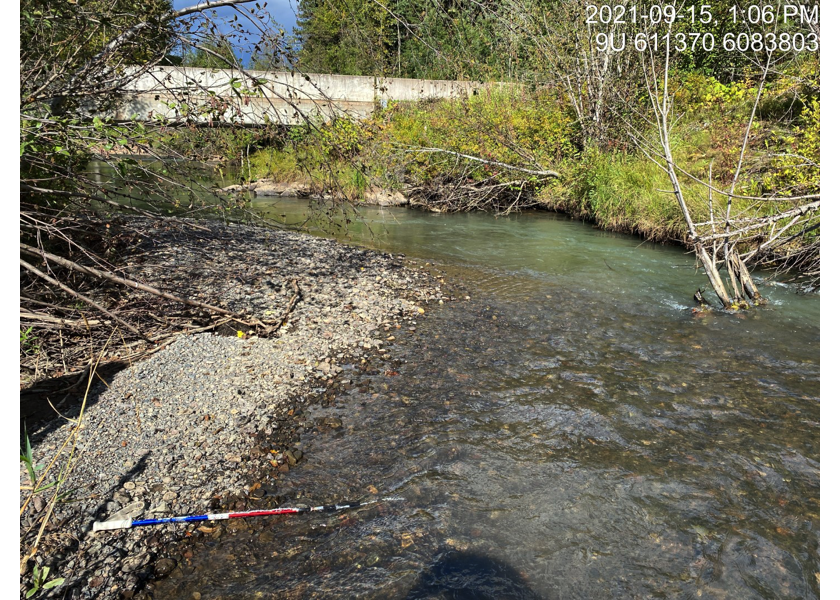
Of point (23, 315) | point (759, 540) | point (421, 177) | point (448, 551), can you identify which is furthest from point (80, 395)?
point (421, 177)

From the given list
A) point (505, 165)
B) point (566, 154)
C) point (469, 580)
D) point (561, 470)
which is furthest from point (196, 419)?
point (566, 154)

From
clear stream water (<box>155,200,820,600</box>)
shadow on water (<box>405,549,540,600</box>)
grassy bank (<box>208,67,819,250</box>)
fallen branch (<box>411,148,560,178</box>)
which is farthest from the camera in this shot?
fallen branch (<box>411,148,560,178</box>)

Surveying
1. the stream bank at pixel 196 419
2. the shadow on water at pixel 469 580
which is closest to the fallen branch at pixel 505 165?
the stream bank at pixel 196 419

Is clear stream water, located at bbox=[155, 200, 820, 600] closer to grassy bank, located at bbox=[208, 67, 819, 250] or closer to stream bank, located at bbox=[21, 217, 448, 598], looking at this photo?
stream bank, located at bbox=[21, 217, 448, 598]

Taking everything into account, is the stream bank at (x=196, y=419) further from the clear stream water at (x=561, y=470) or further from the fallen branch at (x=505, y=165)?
the fallen branch at (x=505, y=165)

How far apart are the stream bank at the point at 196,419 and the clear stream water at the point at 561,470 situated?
31 cm

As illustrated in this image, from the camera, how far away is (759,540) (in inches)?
152

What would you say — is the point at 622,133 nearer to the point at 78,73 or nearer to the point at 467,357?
the point at 467,357

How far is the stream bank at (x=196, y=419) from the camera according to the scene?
11.3ft

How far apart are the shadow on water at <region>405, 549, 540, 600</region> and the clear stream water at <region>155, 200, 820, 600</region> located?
0.01m

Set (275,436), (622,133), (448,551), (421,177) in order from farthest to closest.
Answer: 1. (421,177)
2. (622,133)
3. (275,436)
4. (448,551)

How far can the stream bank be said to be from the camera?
346cm

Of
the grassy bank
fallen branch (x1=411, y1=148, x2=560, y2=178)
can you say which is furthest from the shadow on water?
fallen branch (x1=411, y1=148, x2=560, y2=178)

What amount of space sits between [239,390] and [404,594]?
9.59 ft
